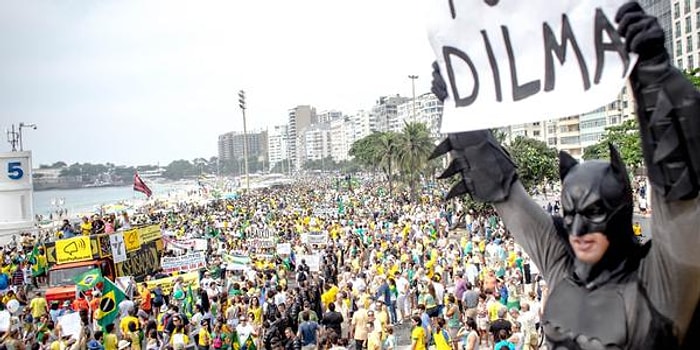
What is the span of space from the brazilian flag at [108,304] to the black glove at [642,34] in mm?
11457

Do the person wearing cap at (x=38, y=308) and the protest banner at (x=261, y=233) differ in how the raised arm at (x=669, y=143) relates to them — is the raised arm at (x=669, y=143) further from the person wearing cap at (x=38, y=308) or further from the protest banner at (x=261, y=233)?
the protest banner at (x=261, y=233)

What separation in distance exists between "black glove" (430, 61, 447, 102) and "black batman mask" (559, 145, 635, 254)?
2.09 feet

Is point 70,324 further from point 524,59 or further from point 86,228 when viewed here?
point 524,59

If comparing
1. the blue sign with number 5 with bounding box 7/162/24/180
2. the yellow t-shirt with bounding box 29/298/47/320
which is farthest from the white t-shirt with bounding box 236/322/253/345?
the blue sign with number 5 with bounding box 7/162/24/180

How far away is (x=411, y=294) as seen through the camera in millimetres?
14719

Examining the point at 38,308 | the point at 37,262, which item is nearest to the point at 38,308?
the point at 38,308

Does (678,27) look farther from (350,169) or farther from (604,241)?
(350,169)

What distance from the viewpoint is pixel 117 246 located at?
17.5m

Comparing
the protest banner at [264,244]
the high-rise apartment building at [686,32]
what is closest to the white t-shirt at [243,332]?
the protest banner at [264,244]

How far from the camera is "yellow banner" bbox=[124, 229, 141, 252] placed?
19172 mm

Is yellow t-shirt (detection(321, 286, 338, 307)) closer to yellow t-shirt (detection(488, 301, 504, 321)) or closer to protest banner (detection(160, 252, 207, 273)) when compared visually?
yellow t-shirt (detection(488, 301, 504, 321))

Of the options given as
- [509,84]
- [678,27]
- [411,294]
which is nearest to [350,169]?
[678,27]

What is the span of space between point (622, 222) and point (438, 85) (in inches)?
36.3

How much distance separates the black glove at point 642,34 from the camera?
190cm
